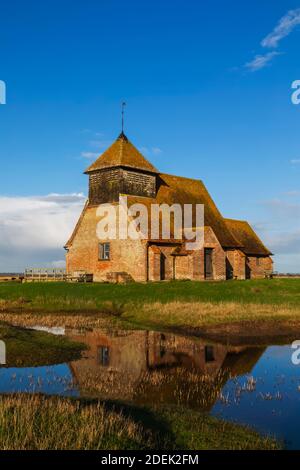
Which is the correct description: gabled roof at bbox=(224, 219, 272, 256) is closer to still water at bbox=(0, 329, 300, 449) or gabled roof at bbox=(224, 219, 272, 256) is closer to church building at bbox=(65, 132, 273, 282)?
church building at bbox=(65, 132, 273, 282)

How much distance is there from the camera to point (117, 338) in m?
25.0

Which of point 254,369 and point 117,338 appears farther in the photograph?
point 117,338

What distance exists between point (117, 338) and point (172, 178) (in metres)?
32.9

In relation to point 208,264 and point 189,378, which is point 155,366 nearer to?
point 189,378

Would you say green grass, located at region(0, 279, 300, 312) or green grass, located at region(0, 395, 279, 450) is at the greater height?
green grass, located at region(0, 279, 300, 312)

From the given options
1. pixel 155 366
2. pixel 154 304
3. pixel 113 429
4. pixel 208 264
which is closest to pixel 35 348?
pixel 155 366

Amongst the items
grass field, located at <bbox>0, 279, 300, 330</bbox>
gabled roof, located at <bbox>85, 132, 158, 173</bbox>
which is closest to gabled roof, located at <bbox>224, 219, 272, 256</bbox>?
grass field, located at <bbox>0, 279, 300, 330</bbox>

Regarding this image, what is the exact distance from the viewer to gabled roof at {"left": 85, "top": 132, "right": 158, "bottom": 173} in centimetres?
4828

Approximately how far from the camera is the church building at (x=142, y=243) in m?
45.4

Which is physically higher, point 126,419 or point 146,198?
point 146,198

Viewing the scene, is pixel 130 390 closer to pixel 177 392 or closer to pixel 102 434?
pixel 177 392

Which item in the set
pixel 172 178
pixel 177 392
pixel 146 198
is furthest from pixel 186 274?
pixel 177 392

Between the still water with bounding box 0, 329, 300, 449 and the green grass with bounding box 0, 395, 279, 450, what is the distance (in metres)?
1.18

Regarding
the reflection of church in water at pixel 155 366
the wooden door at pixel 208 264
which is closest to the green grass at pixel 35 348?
the reflection of church in water at pixel 155 366
